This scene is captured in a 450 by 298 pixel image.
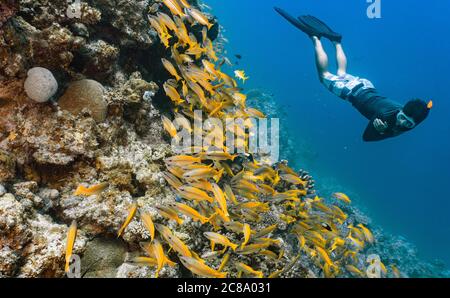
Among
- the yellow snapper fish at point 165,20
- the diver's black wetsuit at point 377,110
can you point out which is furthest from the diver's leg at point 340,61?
the yellow snapper fish at point 165,20

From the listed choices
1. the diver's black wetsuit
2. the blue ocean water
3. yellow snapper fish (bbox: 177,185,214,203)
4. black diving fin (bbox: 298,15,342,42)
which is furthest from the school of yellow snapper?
the blue ocean water

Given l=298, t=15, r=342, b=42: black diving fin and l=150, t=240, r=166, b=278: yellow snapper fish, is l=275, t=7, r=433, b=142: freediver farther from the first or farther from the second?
l=150, t=240, r=166, b=278: yellow snapper fish

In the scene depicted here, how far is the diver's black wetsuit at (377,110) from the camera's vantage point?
659 cm

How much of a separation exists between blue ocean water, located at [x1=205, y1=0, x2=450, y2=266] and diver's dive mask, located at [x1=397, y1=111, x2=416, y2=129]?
43417 millimetres

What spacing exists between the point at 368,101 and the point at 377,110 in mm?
778

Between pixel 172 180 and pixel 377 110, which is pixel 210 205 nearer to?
pixel 172 180

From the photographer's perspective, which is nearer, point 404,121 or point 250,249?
point 250,249

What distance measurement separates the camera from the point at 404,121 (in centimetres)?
626

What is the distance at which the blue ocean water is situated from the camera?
6519 cm

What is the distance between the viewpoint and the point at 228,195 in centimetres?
418

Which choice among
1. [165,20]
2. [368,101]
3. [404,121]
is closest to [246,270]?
[165,20]

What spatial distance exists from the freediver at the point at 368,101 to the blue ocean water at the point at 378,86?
1647 inches
